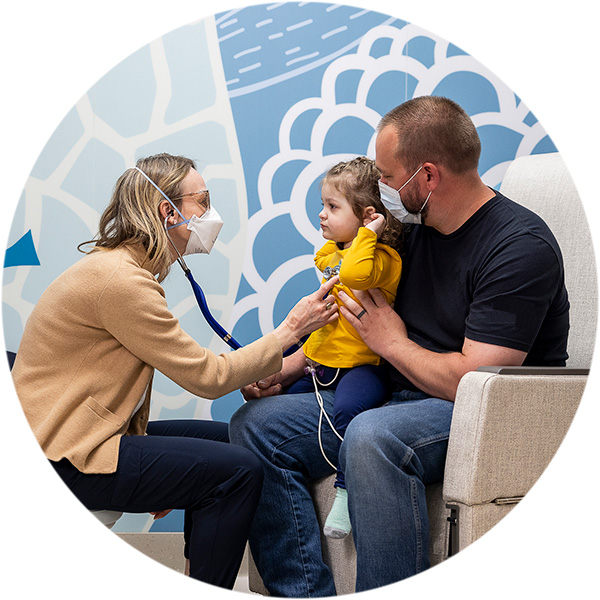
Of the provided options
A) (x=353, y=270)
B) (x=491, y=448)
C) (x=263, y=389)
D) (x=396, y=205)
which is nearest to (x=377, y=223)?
(x=396, y=205)

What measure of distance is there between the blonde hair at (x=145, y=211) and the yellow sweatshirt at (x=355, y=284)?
481 mm

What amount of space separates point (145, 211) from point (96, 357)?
1.26 feet

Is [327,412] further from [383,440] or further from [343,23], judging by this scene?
[343,23]

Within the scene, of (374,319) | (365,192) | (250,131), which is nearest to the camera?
(374,319)

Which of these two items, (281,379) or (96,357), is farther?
(281,379)

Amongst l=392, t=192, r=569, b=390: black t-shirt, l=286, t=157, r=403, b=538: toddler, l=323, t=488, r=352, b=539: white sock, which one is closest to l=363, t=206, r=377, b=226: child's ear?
l=286, t=157, r=403, b=538: toddler

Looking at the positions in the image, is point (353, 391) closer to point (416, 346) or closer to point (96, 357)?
point (416, 346)

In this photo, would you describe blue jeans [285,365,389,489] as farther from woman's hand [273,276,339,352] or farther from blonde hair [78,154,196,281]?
blonde hair [78,154,196,281]

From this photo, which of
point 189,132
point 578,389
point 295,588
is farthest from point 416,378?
point 189,132

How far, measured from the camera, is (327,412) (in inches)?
72.7

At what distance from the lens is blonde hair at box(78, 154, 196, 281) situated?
64.8 inches

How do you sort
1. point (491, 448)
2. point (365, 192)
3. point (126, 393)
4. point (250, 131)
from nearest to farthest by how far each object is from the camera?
point (491, 448) → point (126, 393) → point (365, 192) → point (250, 131)

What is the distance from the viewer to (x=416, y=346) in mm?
1741

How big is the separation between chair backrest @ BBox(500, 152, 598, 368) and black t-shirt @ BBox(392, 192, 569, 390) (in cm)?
20
